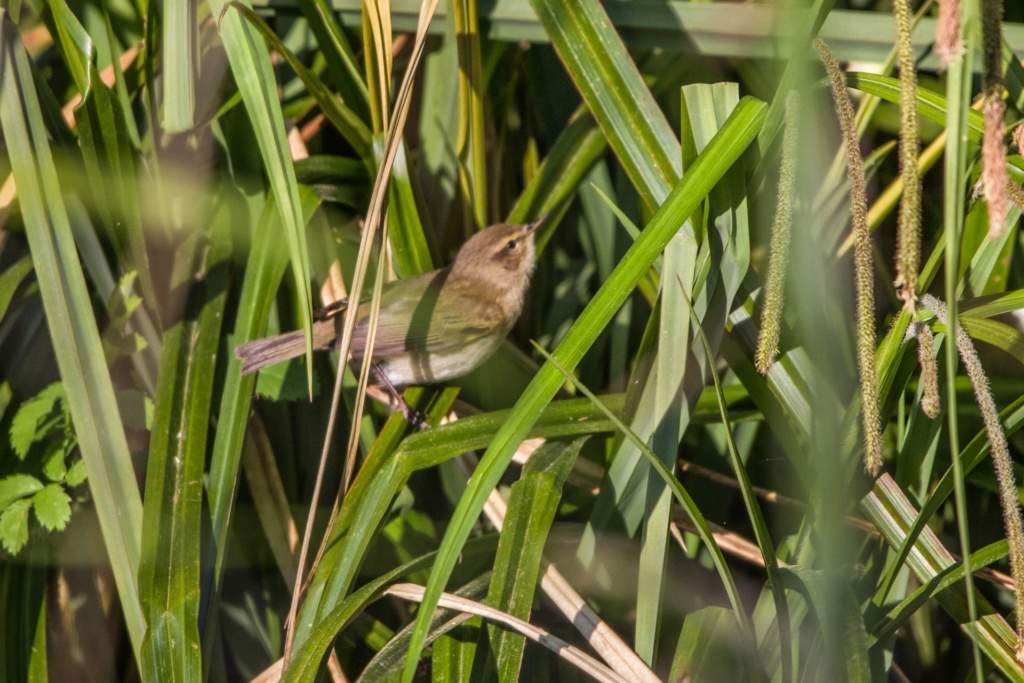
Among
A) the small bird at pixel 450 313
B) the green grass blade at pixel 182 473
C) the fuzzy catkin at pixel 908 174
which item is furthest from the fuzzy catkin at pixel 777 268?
the green grass blade at pixel 182 473

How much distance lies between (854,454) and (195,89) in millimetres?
1783

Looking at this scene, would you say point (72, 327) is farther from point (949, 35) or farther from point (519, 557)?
point (949, 35)

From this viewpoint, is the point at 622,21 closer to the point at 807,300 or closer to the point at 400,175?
the point at 400,175

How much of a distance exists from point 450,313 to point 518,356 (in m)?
0.36

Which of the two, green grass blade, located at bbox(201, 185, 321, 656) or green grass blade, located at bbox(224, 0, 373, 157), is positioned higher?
green grass blade, located at bbox(224, 0, 373, 157)

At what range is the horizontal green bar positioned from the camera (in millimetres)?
1907

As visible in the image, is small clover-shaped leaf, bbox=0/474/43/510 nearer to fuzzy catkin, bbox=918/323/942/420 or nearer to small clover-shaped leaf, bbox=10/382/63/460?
small clover-shaped leaf, bbox=10/382/63/460

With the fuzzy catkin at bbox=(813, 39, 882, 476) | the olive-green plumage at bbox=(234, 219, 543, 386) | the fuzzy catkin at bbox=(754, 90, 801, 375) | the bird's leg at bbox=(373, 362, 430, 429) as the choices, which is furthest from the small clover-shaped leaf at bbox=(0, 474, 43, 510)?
the fuzzy catkin at bbox=(813, 39, 882, 476)

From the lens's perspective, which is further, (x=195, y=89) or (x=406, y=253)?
(x=406, y=253)

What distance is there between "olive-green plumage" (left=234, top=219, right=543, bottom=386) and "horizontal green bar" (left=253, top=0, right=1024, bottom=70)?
54cm

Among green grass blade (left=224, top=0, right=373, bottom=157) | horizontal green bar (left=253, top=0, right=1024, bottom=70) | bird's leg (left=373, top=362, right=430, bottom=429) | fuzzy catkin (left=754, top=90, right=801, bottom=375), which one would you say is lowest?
bird's leg (left=373, top=362, right=430, bottom=429)

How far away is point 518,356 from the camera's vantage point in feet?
8.11

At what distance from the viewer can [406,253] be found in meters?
2.34

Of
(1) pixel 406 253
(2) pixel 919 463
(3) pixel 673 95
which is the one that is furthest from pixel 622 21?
(2) pixel 919 463
